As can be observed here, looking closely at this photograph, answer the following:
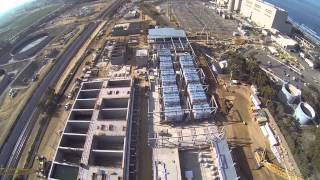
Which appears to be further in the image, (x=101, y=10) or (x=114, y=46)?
(x=101, y=10)

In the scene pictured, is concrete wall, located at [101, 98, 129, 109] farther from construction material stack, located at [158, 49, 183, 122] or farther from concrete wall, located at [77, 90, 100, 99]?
construction material stack, located at [158, 49, 183, 122]

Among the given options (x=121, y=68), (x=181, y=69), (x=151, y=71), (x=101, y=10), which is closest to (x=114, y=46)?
(x=121, y=68)

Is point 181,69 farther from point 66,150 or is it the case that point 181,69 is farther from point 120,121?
point 66,150

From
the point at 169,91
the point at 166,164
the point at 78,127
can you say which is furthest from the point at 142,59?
the point at 166,164

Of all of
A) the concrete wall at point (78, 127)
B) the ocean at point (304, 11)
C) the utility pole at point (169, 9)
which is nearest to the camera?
the concrete wall at point (78, 127)

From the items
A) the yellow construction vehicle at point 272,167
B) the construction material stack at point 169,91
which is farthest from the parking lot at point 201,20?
the yellow construction vehicle at point 272,167

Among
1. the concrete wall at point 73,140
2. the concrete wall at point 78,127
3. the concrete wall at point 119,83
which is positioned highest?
the concrete wall at point 119,83

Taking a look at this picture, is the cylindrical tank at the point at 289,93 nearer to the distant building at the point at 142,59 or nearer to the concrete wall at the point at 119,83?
the distant building at the point at 142,59

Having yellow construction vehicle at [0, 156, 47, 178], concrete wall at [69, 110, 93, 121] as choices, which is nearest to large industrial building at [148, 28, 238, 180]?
concrete wall at [69, 110, 93, 121]
